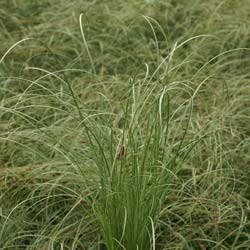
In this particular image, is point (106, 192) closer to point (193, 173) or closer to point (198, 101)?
point (193, 173)

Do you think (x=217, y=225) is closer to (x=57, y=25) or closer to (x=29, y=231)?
(x=29, y=231)

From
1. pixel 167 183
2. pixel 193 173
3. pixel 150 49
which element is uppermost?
pixel 167 183

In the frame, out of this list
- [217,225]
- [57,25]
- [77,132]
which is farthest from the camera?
[57,25]

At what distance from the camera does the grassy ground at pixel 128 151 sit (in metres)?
1.88

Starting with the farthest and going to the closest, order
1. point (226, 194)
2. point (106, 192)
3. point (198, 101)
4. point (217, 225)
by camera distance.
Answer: point (198, 101) → point (226, 194) → point (217, 225) → point (106, 192)

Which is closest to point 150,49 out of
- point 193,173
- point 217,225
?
point 193,173

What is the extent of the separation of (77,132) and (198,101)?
60 centimetres

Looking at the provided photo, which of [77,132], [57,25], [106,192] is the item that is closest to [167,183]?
[106,192]

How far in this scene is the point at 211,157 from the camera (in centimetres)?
219

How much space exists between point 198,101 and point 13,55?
1.03 meters

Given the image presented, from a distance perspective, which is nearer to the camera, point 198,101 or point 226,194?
point 226,194

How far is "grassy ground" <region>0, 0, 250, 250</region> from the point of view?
188 centimetres

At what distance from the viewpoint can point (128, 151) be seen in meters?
2.20

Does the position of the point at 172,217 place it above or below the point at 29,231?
below
